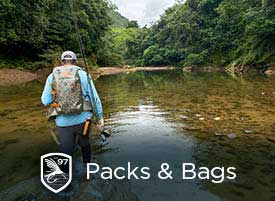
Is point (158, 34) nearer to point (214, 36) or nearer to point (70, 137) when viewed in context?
point (214, 36)

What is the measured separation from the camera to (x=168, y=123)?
8023 millimetres

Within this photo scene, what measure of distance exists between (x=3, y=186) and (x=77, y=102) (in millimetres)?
1725

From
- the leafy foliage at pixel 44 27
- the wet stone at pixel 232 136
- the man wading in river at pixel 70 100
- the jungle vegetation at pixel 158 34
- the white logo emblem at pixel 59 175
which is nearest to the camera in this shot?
the man wading in river at pixel 70 100

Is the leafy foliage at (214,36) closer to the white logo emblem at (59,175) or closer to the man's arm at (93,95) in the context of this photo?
the man's arm at (93,95)

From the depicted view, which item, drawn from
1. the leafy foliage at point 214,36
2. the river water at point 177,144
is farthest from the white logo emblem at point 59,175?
the leafy foliage at point 214,36

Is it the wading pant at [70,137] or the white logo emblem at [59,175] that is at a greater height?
the wading pant at [70,137]

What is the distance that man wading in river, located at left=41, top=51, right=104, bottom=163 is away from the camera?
156 inches

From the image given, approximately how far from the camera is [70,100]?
398 cm

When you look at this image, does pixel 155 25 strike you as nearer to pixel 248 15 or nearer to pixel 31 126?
pixel 248 15

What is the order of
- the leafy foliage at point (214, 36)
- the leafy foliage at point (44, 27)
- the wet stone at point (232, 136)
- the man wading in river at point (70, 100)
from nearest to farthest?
1. the man wading in river at point (70, 100)
2. the wet stone at point (232, 136)
3. the leafy foliage at point (44, 27)
4. the leafy foliage at point (214, 36)

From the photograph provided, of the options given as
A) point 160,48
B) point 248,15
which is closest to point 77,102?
point 248,15

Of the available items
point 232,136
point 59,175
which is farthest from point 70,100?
point 232,136

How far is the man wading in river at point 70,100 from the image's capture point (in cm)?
396

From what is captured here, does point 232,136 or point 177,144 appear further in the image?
point 232,136
